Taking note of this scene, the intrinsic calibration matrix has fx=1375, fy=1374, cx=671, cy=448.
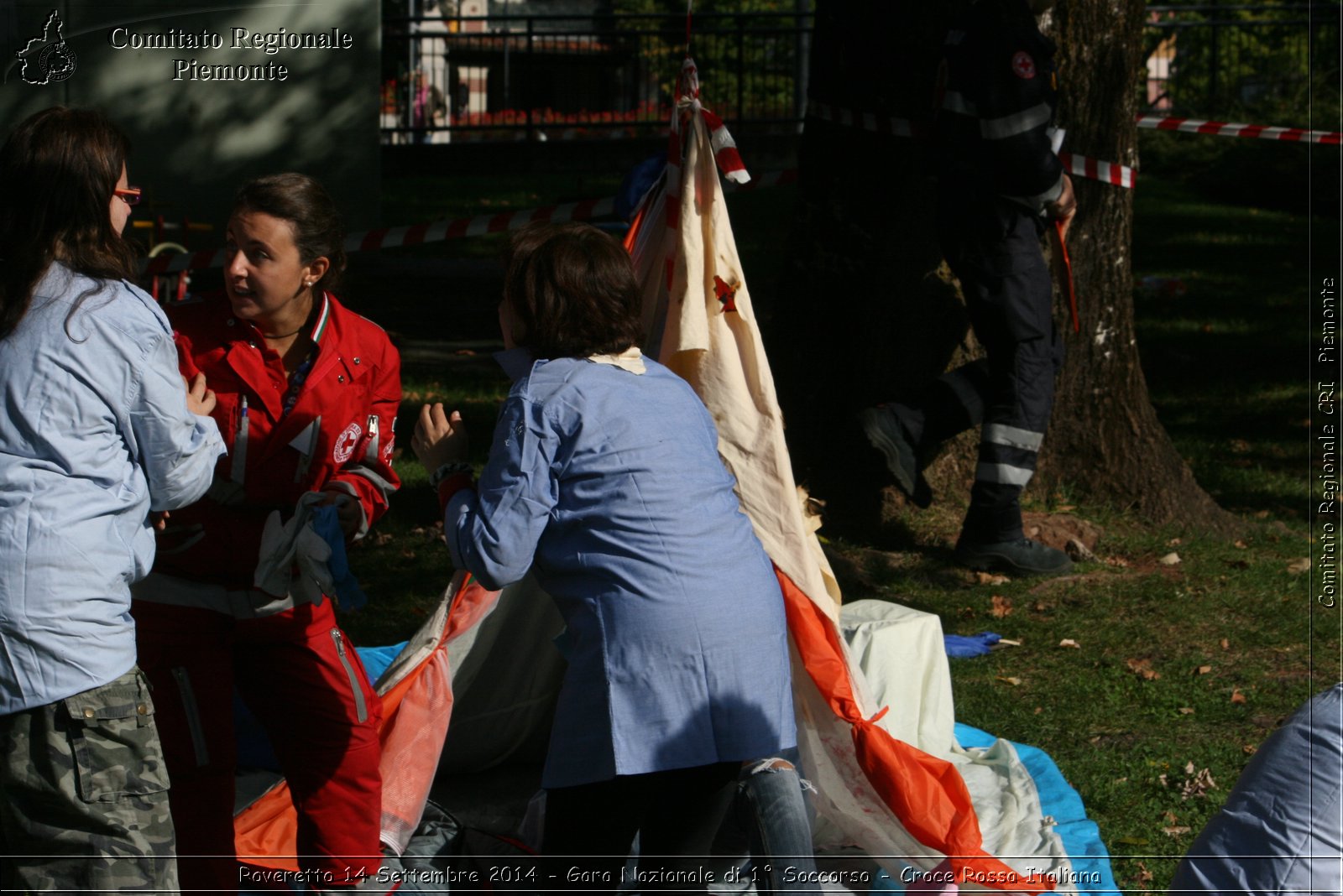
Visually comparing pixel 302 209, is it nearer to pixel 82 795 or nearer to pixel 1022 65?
pixel 82 795

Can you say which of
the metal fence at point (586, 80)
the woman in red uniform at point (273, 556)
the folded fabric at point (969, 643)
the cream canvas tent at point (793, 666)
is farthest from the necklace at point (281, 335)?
the metal fence at point (586, 80)

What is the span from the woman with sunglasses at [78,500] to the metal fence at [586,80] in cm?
1726

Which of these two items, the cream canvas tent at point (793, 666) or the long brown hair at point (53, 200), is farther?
the cream canvas tent at point (793, 666)

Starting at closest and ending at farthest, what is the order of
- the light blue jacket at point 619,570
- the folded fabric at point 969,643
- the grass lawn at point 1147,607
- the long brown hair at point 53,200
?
the long brown hair at point 53,200 < the light blue jacket at point 619,570 < the grass lawn at point 1147,607 < the folded fabric at point 969,643

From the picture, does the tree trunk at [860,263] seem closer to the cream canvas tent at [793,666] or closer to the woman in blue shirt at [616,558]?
the cream canvas tent at [793,666]

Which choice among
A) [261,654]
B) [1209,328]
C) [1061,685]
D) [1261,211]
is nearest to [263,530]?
[261,654]

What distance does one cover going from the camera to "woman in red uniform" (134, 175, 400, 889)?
9.75 feet

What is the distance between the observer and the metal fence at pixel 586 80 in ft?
68.0

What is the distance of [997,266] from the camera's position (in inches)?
222

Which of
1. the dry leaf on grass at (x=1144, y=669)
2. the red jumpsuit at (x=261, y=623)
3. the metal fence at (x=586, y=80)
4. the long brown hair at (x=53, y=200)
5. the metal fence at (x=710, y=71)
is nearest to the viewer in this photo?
the long brown hair at (x=53, y=200)

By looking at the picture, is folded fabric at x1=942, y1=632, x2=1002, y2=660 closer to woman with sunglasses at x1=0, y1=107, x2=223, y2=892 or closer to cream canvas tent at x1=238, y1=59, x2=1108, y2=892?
cream canvas tent at x1=238, y1=59, x2=1108, y2=892

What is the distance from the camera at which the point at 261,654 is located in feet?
10.2

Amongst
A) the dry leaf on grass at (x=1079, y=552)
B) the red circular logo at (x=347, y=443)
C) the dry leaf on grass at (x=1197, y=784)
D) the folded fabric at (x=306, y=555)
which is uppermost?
the red circular logo at (x=347, y=443)

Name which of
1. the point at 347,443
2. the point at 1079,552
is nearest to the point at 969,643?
the point at 1079,552
